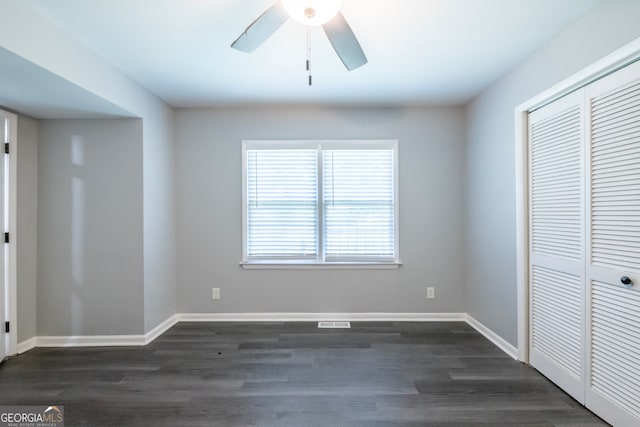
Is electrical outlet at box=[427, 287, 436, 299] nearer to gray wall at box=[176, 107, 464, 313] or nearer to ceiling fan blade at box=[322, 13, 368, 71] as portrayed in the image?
gray wall at box=[176, 107, 464, 313]

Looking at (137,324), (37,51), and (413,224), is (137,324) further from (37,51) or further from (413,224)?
(413,224)

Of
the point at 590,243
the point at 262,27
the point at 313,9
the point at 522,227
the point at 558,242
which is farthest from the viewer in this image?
the point at 522,227

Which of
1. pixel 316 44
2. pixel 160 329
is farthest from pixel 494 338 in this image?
pixel 160 329

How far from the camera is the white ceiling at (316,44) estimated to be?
1.87m

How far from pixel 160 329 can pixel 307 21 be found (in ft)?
10.5

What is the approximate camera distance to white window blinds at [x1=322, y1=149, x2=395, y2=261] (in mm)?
3615

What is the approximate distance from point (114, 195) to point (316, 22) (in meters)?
2.47

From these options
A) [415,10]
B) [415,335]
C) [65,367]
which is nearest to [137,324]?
[65,367]

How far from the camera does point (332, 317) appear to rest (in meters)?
3.58

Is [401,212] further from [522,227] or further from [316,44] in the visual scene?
[316,44]

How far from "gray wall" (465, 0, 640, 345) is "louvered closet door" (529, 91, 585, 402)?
0.20 meters

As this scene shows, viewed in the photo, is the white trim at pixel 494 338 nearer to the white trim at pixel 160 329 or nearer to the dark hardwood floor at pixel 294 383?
the dark hardwood floor at pixel 294 383

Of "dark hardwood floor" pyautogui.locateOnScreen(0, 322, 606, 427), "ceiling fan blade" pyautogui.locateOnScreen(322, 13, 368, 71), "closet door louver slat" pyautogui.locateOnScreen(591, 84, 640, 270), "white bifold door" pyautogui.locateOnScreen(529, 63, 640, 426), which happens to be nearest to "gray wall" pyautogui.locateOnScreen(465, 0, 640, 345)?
"white bifold door" pyautogui.locateOnScreen(529, 63, 640, 426)

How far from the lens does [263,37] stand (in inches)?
69.7
